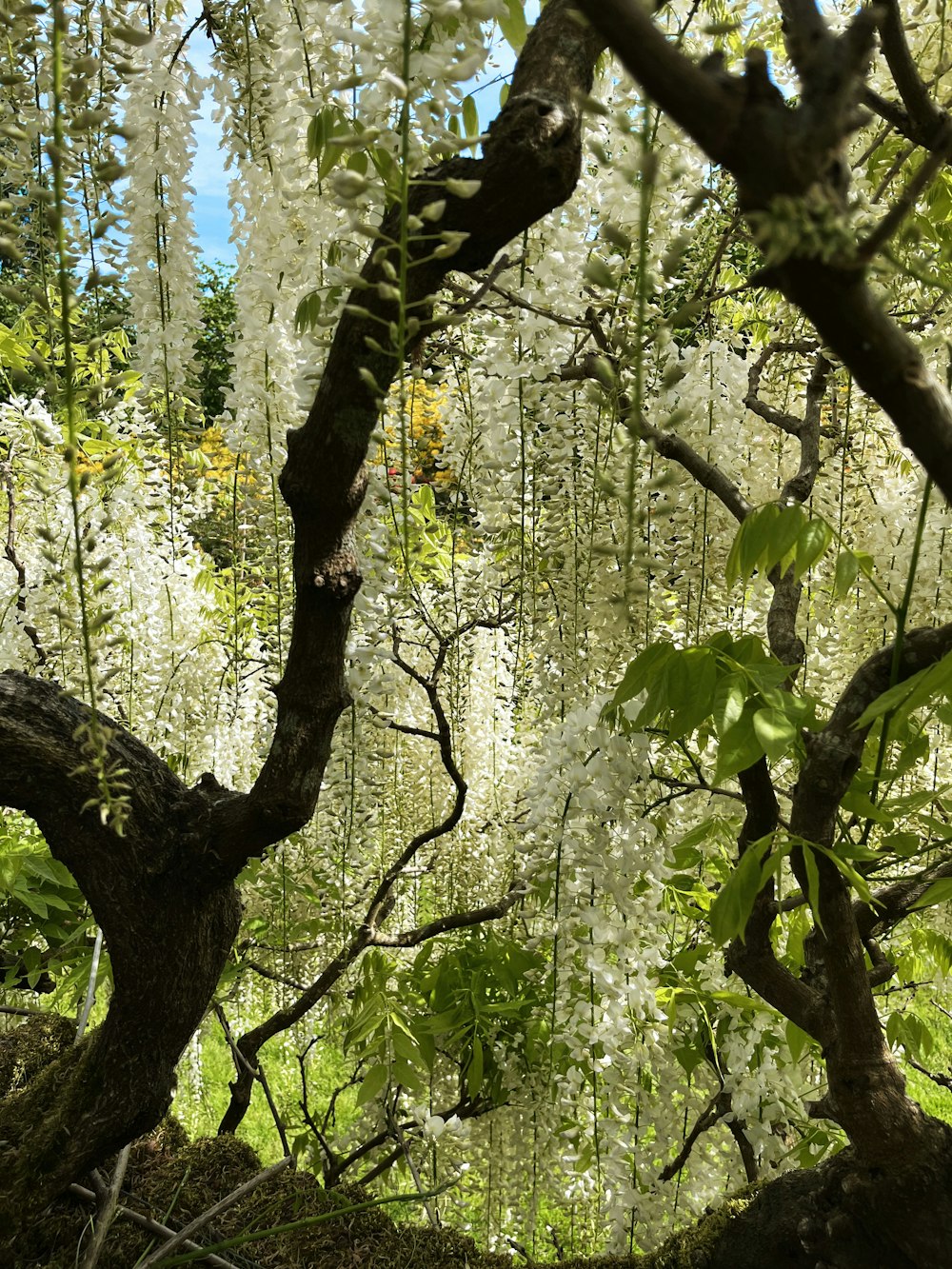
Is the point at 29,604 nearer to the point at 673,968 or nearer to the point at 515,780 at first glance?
the point at 515,780

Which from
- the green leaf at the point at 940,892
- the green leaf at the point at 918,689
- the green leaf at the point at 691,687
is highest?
the green leaf at the point at 691,687

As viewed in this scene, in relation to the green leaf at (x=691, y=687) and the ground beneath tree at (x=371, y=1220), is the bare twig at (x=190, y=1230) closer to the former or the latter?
the ground beneath tree at (x=371, y=1220)

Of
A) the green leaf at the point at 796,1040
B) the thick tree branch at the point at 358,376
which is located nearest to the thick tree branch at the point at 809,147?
the thick tree branch at the point at 358,376

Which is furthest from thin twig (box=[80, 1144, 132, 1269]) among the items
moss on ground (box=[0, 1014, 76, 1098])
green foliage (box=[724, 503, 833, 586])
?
green foliage (box=[724, 503, 833, 586])

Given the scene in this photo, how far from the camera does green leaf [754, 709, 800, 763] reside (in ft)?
4.74

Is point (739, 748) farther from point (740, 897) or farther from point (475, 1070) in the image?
point (475, 1070)

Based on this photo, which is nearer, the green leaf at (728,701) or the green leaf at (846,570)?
the green leaf at (728,701)

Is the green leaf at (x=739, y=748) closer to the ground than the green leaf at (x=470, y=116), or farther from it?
closer to the ground

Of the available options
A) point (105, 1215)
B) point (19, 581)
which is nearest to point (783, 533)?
point (105, 1215)

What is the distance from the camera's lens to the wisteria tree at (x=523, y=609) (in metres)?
1.31

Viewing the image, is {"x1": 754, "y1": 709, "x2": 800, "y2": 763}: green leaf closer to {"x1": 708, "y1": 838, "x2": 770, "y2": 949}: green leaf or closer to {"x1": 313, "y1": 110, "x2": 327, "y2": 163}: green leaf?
{"x1": 708, "y1": 838, "x2": 770, "y2": 949}: green leaf

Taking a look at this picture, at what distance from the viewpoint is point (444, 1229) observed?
6.98ft

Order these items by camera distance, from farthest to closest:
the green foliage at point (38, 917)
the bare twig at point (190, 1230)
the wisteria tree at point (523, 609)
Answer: the green foliage at point (38, 917)
the bare twig at point (190, 1230)
the wisteria tree at point (523, 609)

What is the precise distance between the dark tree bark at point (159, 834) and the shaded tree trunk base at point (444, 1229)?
0.64ft
